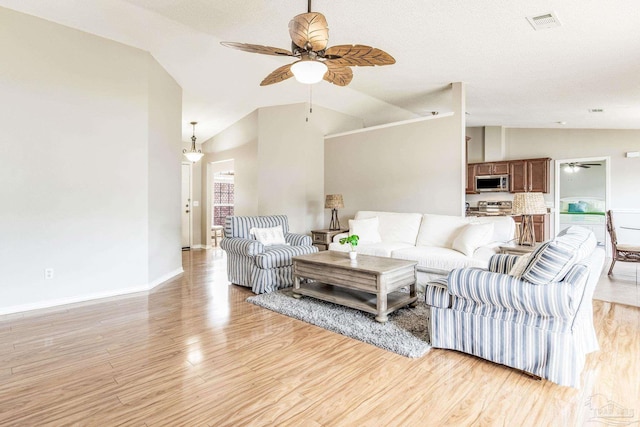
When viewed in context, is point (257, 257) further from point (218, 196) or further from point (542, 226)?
point (542, 226)

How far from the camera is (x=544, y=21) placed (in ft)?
9.51

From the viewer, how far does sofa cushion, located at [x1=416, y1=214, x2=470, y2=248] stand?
450 centimetres

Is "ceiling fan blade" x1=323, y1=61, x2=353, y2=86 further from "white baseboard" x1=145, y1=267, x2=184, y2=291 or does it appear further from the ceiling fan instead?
"white baseboard" x1=145, y1=267, x2=184, y2=291

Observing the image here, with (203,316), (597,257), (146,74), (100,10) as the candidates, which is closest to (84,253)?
(203,316)

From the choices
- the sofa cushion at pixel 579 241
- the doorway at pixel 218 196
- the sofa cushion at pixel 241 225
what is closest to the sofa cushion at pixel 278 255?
the sofa cushion at pixel 241 225

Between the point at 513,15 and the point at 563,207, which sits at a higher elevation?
the point at 513,15

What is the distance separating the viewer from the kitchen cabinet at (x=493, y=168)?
24.4ft

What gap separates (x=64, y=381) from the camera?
2.10 meters

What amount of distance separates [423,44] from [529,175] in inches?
198

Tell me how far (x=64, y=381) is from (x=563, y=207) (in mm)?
10270

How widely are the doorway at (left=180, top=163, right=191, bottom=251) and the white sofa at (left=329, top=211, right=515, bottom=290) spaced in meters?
4.23

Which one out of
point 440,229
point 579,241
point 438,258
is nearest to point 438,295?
point 579,241

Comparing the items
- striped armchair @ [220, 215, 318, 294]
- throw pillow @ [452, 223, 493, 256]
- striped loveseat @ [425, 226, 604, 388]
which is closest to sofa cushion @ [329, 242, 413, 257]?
striped armchair @ [220, 215, 318, 294]

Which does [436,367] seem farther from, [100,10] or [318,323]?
[100,10]
